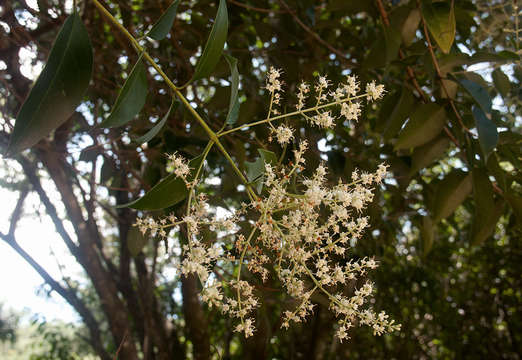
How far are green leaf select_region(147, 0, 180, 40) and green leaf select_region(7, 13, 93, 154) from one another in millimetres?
87

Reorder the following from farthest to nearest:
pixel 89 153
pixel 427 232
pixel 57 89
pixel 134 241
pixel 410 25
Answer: pixel 427 232
pixel 89 153
pixel 410 25
pixel 134 241
pixel 57 89

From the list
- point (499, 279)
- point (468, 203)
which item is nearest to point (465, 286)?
point (499, 279)

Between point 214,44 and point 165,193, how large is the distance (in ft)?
0.67

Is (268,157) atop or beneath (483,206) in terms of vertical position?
beneath

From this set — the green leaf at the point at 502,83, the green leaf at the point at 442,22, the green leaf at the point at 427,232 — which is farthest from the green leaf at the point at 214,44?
the green leaf at the point at 427,232

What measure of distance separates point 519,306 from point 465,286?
14.3 inches

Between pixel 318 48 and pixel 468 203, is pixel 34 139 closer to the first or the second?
pixel 318 48

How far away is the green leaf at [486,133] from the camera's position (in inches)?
30.4

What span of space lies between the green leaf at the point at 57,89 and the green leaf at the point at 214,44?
144 millimetres

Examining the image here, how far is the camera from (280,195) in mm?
590

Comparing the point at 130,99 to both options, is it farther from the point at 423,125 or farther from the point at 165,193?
the point at 423,125

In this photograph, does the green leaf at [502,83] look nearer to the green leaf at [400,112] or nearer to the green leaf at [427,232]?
the green leaf at [400,112]

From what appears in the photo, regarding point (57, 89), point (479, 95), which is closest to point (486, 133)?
point (479, 95)

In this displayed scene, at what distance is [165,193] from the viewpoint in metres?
0.56
